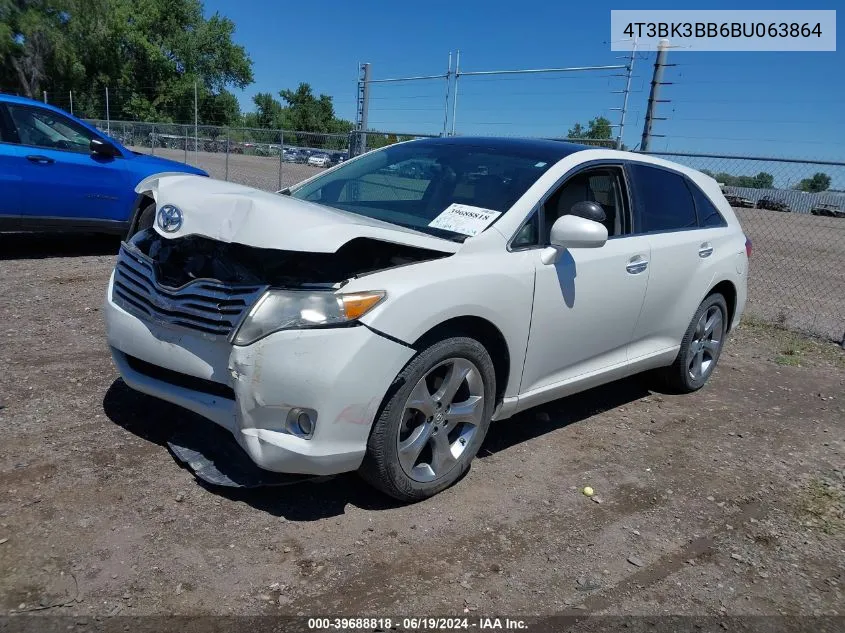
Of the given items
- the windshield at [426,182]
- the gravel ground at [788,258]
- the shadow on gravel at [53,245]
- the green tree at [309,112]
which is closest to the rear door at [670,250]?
the windshield at [426,182]

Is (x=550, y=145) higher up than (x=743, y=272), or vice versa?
(x=550, y=145)

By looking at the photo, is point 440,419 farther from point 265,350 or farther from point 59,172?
point 59,172

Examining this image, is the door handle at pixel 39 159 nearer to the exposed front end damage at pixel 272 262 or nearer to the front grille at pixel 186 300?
the front grille at pixel 186 300

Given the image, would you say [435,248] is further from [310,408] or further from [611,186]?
[611,186]

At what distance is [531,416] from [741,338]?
3.78 meters

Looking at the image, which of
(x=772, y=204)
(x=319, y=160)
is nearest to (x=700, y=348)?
(x=772, y=204)

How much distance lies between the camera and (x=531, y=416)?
447 centimetres

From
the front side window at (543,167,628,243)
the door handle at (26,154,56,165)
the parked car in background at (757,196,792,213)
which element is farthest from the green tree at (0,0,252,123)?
the front side window at (543,167,628,243)

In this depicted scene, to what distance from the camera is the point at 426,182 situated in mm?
4062

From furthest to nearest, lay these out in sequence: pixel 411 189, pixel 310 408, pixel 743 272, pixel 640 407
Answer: pixel 743 272 < pixel 640 407 < pixel 411 189 < pixel 310 408

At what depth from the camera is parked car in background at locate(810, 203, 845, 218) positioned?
41.6 feet

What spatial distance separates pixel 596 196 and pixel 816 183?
228 inches

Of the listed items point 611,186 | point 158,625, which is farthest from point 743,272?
point 158,625

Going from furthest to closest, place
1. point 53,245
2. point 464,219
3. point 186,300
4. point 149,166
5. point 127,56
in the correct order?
point 127,56, point 53,245, point 149,166, point 464,219, point 186,300
